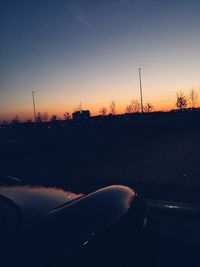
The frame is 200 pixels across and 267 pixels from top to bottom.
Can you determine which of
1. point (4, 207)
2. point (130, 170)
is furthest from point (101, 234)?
point (130, 170)

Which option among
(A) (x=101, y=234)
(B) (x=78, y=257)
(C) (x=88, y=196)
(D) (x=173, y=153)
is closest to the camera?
(B) (x=78, y=257)

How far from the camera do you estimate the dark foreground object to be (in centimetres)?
172

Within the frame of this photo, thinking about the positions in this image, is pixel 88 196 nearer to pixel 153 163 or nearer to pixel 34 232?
pixel 34 232

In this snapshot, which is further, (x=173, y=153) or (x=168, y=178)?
(x=173, y=153)

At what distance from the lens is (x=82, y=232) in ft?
6.19

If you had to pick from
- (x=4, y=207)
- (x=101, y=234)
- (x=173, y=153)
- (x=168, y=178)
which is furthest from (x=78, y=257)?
(x=173, y=153)

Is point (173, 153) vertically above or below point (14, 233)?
below

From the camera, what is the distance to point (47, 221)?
1966 mm

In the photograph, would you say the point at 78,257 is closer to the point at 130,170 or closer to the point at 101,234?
the point at 101,234

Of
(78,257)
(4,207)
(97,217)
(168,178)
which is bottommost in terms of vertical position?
(168,178)

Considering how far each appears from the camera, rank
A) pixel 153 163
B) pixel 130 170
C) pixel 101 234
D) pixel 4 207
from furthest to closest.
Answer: pixel 153 163
pixel 130 170
pixel 4 207
pixel 101 234

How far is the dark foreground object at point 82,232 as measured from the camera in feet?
5.63

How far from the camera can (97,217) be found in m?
2.09

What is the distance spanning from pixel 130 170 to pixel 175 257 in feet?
18.8
